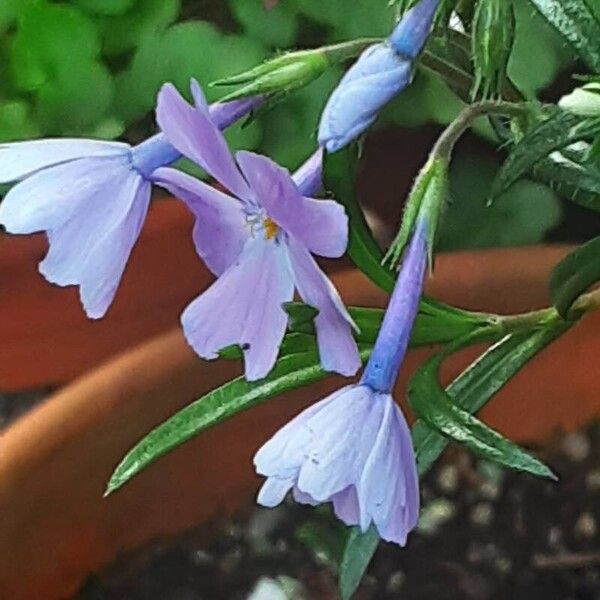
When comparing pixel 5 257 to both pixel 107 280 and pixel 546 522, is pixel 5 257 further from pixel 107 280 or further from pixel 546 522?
pixel 107 280

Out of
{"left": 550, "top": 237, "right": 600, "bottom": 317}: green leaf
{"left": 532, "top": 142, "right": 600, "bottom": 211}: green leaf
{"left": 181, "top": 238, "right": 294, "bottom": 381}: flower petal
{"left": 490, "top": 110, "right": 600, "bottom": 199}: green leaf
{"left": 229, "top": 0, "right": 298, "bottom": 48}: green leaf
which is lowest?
{"left": 229, "top": 0, "right": 298, "bottom": 48}: green leaf

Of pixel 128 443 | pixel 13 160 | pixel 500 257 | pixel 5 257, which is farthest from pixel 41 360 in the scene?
pixel 13 160

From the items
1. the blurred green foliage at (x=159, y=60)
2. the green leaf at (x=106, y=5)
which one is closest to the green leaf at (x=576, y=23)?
the blurred green foliage at (x=159, y=60)

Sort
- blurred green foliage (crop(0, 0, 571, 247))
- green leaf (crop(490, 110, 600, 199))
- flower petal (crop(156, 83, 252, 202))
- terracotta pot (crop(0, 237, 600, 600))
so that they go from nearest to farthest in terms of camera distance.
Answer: flower petal (crop(156, 83, 252, 202)) < green leaf (crop(490, 110, 600, 199)) < terracotta pot (crop(0, 237, 600, 600)) < blurred green foliage (crop(0, 0, 571, 247))

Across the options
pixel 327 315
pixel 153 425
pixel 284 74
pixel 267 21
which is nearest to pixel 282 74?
pixel 284 74

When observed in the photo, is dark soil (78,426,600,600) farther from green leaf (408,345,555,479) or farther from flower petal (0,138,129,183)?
flower petal (0,138,129,183)

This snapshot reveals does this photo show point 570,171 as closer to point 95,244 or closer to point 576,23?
point 576,23

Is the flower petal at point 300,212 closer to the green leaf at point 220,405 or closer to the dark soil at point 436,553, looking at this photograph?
the green leaf at point 220,405

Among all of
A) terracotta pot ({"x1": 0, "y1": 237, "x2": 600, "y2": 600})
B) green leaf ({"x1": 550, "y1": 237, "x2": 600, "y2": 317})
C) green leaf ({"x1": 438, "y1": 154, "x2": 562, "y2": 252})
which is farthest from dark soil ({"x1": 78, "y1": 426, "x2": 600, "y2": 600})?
green leaf ({"x1": 550, "y1": 237, "x2": 600, "y2": 317})
